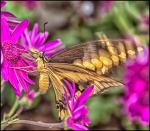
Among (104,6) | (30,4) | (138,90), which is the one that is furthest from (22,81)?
(104,6)

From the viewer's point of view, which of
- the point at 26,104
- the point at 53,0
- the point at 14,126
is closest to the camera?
the point at 26,104

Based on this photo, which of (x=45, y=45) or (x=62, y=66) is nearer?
(x=62, y=66)

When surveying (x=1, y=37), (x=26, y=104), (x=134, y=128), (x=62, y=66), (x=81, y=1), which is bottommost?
(x=134, y=128)

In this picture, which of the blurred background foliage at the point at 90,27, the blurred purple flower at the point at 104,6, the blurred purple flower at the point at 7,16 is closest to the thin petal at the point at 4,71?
the blurred purple flower at the point at 7,16

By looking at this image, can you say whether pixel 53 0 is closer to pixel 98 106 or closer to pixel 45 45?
pixel 98 106

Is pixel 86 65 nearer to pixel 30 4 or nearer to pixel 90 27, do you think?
pixel 30 4

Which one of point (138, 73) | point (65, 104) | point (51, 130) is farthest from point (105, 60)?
point (51, 130)

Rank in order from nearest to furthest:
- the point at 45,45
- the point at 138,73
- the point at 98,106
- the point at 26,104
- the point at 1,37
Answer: the point at 1,37
the point at 45,45
the point at 26,104
the point at 138,73
the point at 98,106
